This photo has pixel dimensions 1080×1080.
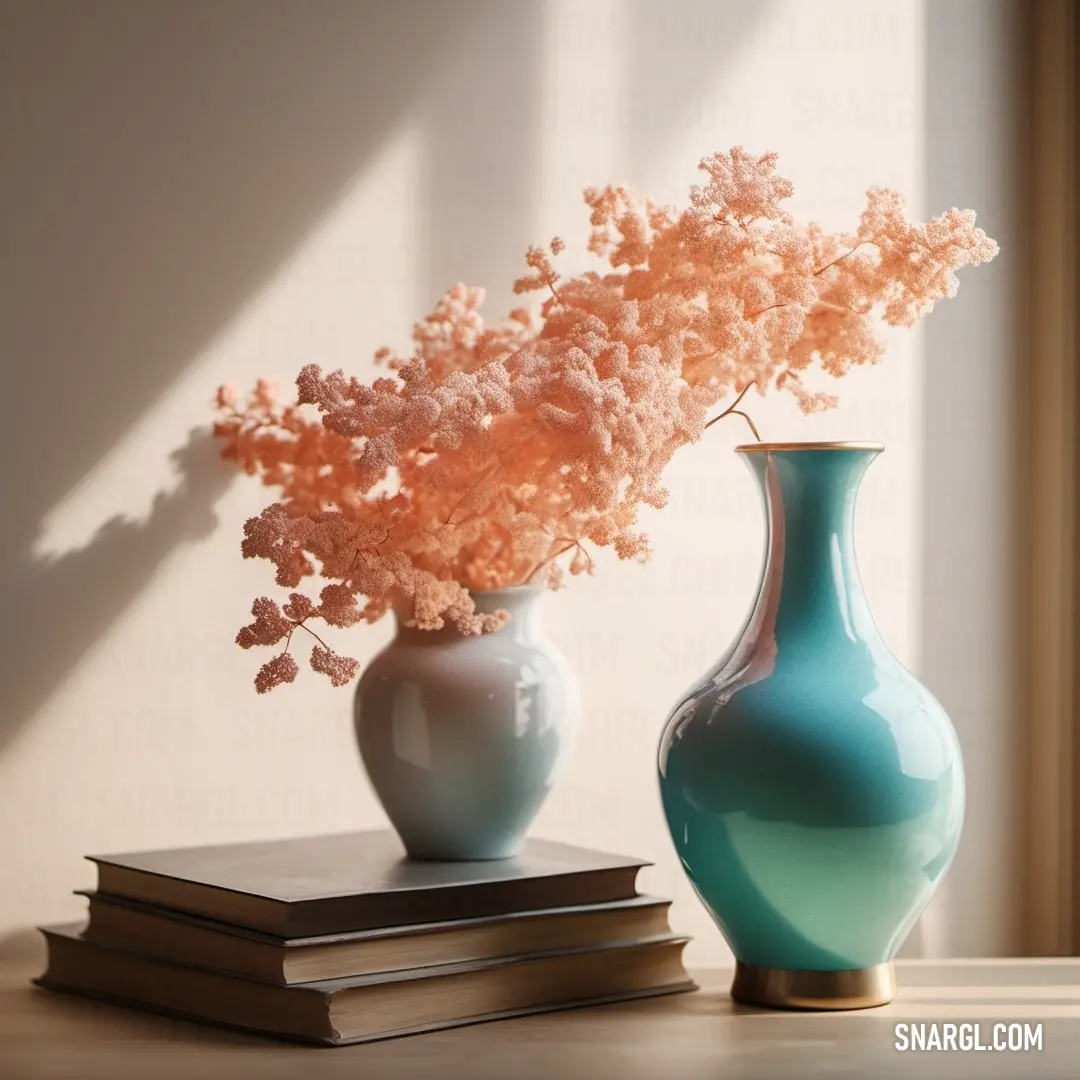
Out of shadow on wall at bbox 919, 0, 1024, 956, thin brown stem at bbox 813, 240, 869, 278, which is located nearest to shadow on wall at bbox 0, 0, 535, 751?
thin brown stem at bbox 813, 240, 869, 278

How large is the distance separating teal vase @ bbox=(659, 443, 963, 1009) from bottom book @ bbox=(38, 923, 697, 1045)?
0.28 feet

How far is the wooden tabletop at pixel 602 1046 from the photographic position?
96 centimetres

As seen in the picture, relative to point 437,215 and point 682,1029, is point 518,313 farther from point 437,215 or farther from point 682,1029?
point 682,1029

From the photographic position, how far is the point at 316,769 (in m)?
1.39

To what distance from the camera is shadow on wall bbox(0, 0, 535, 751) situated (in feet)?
4.23

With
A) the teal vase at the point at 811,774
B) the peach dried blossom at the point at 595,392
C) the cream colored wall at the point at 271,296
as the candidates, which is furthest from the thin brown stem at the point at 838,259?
the cream colored wall at the point at 271,296

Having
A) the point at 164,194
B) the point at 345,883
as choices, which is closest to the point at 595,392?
the point at 345,883

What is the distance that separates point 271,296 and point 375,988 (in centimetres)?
63

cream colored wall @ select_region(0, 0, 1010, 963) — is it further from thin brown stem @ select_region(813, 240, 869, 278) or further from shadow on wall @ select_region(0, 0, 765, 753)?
thin brown stem @ select_region(813, 240, 869, 278)

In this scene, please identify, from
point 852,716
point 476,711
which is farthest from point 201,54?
point 852,716

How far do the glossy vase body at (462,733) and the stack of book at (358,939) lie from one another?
30mm

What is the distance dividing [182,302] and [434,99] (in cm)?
30

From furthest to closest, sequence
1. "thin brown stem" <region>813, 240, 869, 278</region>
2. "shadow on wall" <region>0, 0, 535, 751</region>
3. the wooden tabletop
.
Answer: "shadow on wall" <region>0, 0, 535, 751</region>, "thin brown stem" <region>813, 240, 869, 278</region>, the wooden tabletop

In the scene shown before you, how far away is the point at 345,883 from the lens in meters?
1.09
